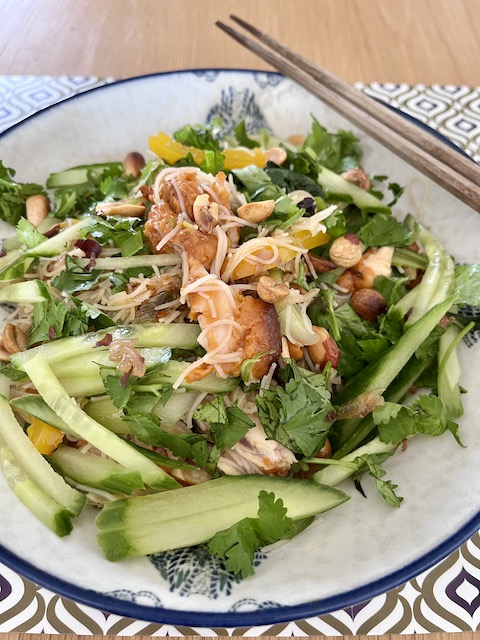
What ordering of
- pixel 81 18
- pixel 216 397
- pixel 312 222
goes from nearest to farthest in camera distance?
pixel 216 397 < pixel 312 222 < pixel 81 18

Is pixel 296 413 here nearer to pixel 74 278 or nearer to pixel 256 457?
pixel 256 457

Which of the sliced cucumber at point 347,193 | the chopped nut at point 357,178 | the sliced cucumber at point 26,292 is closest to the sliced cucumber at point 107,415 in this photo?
the sliced cucumber at point 26,292

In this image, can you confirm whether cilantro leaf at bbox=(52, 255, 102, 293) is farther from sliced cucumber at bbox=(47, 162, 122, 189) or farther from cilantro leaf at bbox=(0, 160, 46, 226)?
sliced cucumber at bbox=(47, 162, 122, 189)

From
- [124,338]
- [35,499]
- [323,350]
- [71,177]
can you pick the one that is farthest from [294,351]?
[71,177]

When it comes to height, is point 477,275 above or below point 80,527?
above

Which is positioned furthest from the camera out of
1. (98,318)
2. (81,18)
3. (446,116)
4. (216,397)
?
(81,18)

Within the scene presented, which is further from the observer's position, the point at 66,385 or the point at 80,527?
the point at 66,385

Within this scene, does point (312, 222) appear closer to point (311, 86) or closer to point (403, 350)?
point (403, 350)

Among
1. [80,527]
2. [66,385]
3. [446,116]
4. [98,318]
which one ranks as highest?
[446,116]

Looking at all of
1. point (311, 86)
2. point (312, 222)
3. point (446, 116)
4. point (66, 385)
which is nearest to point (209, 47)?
point (311, 86)
